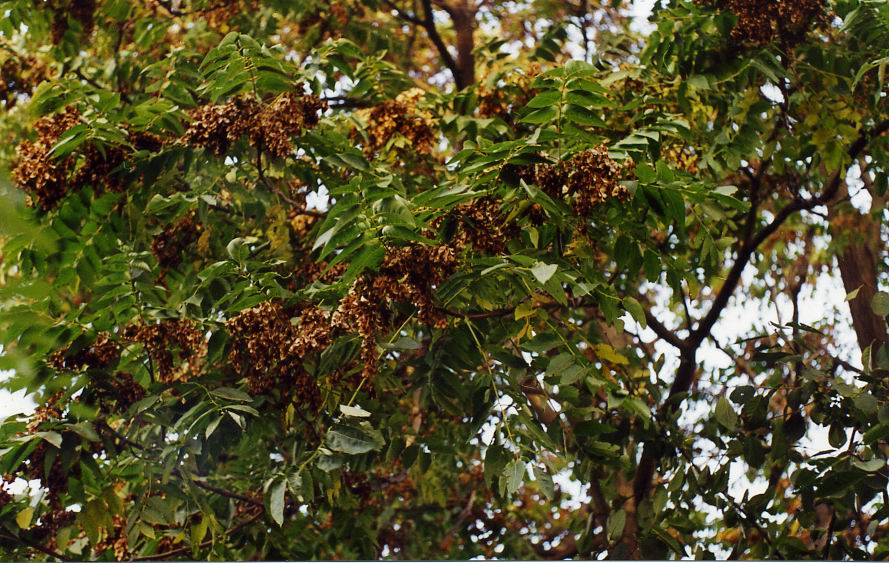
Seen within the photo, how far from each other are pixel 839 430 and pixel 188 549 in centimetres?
221

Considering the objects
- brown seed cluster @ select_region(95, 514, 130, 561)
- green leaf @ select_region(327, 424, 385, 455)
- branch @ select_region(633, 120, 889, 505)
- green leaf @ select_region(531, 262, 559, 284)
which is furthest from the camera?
branch @ select_region(633, 120, 889, 505)

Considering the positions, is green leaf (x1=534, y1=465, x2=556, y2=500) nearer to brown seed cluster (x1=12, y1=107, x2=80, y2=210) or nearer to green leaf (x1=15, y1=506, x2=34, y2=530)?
green leaf (x1=15, y1=506, x2=34, y2=530)

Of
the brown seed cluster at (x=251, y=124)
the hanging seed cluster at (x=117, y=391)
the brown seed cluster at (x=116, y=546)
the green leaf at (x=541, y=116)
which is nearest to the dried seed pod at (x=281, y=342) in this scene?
the hanging seed cluster at (x=117, y=391)

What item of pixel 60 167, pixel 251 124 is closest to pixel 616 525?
pixel 251 124

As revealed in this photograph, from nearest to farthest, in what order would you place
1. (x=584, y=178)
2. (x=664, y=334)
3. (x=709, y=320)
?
(x=584, y=178) < (x=709, y=320) < (x=664, y=334)

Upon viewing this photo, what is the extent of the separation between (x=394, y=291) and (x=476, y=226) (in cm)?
28

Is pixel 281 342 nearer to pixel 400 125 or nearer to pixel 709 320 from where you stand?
pixel 400 125

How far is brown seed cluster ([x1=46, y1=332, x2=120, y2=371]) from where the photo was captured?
274 cm

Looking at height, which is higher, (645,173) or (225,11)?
(225,11)

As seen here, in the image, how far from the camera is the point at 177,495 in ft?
9.33

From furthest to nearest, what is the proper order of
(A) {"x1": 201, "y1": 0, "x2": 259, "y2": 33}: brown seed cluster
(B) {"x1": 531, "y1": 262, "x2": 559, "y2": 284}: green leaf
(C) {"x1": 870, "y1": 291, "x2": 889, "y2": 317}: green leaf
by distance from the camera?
(A) {"x1": 201, "y1": 0, "x2": 259, "y2": 33}: brown seed cluster < (C) {"x1": 870, "y1": 291, "x2": 889, "y2": 317}: green leaf < (B) {"x1": 531, "y1": 262, "x2": 559, "y2": 284}: green leaf

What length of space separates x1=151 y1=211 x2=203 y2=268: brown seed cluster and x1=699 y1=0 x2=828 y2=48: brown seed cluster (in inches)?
78.2

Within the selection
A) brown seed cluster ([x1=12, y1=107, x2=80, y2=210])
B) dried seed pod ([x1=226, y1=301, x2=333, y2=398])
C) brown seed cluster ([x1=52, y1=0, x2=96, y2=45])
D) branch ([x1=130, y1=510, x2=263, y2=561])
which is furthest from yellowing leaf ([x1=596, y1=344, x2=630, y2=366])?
brown seed cluster ([x1=52, y1=0, x2=96, y2=45])

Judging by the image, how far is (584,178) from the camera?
2352 millimetres
